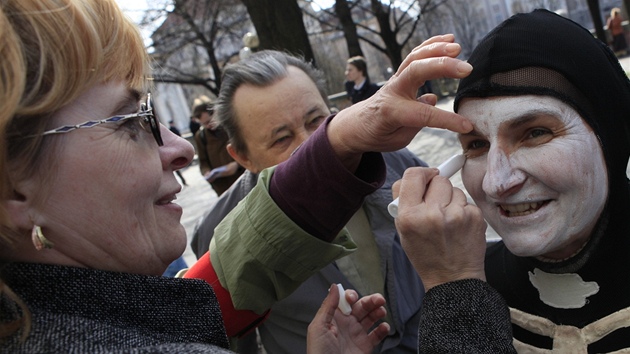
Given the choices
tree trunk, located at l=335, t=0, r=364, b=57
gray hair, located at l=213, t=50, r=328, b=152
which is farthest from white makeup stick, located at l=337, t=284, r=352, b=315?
tree trunk, located at l=335, t=0, r=364, b=57

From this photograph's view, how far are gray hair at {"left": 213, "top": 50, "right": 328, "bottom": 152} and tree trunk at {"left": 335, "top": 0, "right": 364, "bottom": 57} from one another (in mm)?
13229

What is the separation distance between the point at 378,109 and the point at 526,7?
51415 millimetres

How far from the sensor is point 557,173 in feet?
4.87

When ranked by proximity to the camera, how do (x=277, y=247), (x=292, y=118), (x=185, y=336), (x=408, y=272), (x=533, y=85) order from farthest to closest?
(x=292, y=118)
(x=408, y=272)
(x=277, y=247)
(x=533, y=85)
(x=185, y=336)

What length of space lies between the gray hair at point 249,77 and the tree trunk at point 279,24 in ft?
10.0

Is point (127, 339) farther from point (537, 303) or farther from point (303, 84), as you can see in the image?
point (303, 84)

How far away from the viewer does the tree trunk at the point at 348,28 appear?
15.7m

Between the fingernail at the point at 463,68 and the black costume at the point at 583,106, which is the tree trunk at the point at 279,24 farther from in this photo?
the fingernail at the point at 463,68

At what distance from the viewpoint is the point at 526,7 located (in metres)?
47.8

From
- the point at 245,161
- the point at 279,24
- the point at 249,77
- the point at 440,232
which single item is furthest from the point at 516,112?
the point at 279,24

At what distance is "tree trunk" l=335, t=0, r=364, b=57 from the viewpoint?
15711mm

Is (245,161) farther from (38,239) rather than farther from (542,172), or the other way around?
(38,239)

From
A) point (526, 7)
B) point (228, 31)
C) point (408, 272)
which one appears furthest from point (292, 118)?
point (526, 7)

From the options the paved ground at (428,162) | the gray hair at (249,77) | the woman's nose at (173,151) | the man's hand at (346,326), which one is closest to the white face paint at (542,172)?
the man's hand at (346,326)
